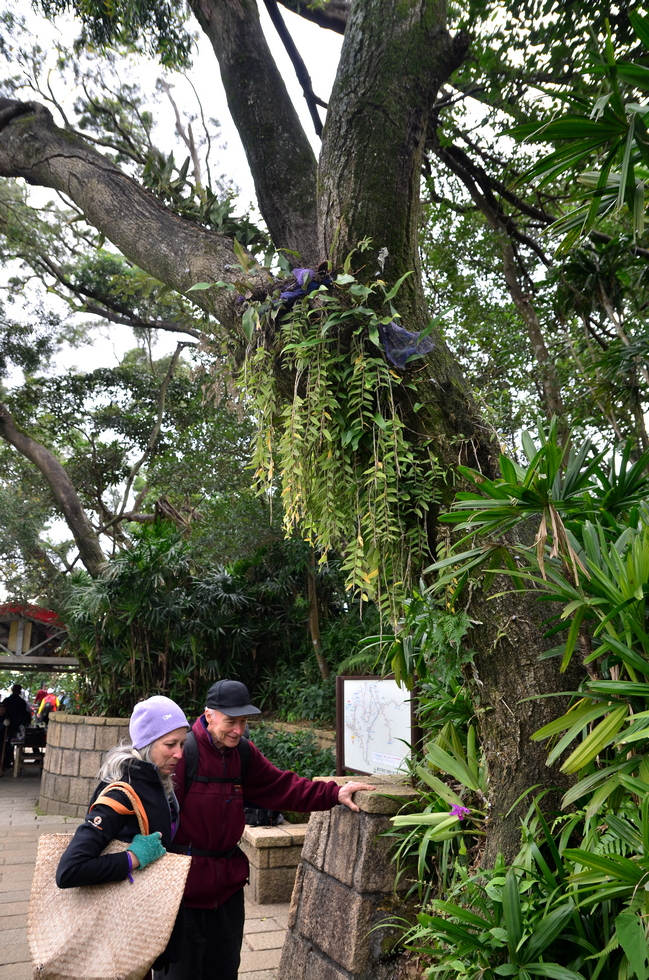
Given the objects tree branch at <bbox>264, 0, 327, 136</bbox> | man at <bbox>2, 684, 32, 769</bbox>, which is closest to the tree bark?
tree branch at <bbox>264, 0, 327, 136</bbox>

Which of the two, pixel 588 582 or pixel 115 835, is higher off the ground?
pixel 588 582

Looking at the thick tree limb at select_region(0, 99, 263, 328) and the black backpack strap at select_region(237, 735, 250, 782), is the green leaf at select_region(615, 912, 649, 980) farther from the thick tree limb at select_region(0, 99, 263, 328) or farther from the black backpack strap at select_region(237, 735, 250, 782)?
the thick tree limb at select_region(0, 99, 263, 328)

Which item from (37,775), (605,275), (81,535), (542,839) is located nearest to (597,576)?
(542,839)


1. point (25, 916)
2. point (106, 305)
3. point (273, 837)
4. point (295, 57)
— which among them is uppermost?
point (106, 305)

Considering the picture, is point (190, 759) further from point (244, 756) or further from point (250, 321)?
point (250, 321)

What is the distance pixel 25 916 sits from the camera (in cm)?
534

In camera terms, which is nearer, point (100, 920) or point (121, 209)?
point (100, 920)

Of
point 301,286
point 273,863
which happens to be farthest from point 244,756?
point 273,863

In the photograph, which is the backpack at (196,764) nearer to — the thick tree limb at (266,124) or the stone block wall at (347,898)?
the stone block wall at (347,898)

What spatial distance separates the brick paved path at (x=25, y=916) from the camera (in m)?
4.25

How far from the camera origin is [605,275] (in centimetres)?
668

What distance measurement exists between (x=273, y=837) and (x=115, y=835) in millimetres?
3608

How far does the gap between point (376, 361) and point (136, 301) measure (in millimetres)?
11533

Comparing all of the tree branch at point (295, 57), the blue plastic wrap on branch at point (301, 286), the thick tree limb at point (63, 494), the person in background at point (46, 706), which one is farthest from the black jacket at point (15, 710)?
the blue plastic wrap on branch at point (301, 286)
